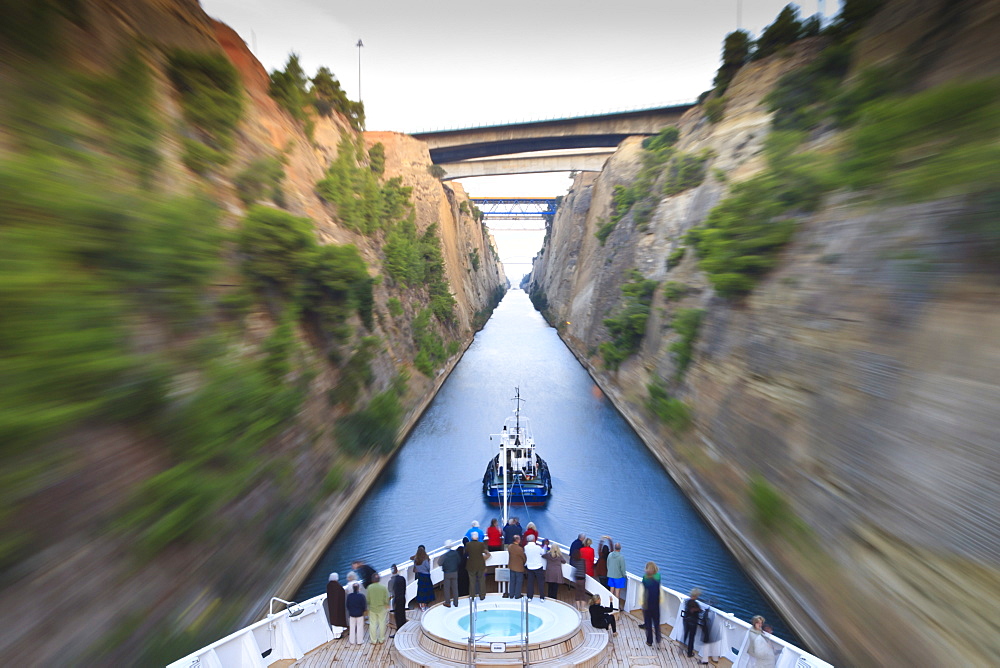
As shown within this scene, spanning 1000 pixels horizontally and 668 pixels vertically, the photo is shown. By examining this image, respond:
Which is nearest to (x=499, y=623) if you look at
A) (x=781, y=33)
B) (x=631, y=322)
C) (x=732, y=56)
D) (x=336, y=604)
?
(x=336, y=604)

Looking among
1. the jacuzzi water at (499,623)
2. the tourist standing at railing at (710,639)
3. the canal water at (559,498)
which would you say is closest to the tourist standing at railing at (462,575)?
the jacuzzi water at (499,623)

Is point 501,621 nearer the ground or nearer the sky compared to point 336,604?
nearer the ground

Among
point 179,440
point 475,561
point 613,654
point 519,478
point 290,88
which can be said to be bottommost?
point 519,478

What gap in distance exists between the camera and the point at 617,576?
7496 millimetres

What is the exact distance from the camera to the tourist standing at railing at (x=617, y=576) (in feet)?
24.6

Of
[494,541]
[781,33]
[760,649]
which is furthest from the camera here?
[781,33]

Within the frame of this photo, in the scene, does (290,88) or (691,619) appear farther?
(290,88)

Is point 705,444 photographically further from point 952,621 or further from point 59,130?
point 59,130

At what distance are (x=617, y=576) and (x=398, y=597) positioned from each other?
11.1 ft

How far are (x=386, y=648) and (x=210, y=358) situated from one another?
19.2 feet

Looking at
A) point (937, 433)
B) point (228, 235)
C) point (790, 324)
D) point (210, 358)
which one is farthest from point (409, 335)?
point (937, 433)

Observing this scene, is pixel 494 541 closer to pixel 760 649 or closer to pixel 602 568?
pixel 602 568

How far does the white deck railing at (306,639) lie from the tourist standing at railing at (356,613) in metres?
0.28

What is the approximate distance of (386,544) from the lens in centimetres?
1402
